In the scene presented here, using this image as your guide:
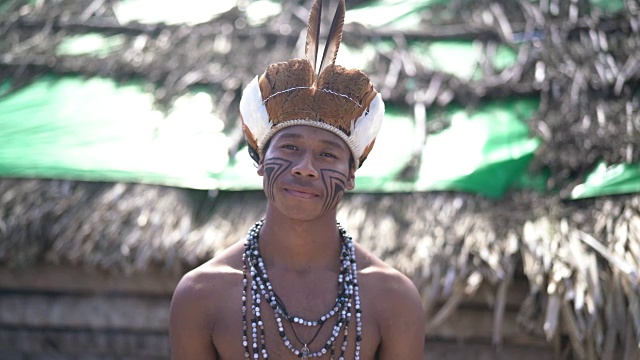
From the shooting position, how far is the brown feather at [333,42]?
106 inches

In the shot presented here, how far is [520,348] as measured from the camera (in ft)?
14.5

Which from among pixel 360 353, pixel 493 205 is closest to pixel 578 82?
pixel 493 205

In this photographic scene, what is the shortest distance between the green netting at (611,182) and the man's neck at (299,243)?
2029 millimetres

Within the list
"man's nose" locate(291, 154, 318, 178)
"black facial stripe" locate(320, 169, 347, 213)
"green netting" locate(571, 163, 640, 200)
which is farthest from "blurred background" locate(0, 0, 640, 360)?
"man's nose" locate(291, 154, 318, 178)

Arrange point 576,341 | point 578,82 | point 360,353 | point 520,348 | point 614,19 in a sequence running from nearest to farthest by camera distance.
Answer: point 360,353, point 576,341, point 520,348, point 578,82, point 614,19

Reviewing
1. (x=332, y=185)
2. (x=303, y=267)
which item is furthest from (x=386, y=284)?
(x=332, y=185)

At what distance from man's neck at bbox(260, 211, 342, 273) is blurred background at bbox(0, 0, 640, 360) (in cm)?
146

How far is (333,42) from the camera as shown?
2.73m

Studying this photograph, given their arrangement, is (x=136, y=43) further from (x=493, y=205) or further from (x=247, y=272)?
(x=247, y=272)

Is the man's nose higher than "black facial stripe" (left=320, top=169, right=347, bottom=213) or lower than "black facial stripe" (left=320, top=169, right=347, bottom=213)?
higher

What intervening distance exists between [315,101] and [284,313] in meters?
0.59

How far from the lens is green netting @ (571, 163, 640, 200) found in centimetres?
438

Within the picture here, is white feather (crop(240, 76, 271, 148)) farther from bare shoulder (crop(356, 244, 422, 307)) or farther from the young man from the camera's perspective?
bare shoulder (crop(356, 244, 422, 307))

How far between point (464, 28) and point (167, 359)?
252cm
